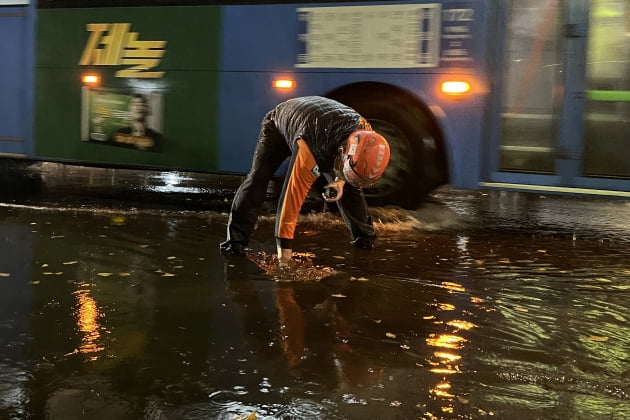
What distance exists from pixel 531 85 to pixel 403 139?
139 cm

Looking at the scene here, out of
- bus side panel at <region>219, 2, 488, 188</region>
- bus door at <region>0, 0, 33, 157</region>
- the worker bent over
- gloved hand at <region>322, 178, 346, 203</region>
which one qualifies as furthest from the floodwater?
bus door at <region>0, 0, 33, 157</region>

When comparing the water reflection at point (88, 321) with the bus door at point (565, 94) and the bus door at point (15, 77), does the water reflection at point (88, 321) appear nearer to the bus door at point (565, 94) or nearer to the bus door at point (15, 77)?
the bus door at point (565, 94)

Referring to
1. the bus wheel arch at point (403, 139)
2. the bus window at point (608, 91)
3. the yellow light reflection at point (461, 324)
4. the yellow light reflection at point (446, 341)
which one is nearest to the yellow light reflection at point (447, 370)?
the yellow light reflection at point (446, 341)

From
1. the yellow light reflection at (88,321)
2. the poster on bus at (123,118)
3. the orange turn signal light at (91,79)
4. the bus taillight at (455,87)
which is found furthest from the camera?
the orange turn signal light at (91,79)

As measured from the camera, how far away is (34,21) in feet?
28.8

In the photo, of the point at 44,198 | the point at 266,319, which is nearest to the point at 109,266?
the point at 266,319

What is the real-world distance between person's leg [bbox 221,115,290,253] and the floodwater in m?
0.21

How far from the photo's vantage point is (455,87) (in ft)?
23.4

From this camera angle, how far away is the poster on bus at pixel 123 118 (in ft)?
27.6

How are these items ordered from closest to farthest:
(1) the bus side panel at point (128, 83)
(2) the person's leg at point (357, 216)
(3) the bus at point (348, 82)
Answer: (2) the person's leg at point (357, 216)
(3) the bus at point (348, 82)
(1) the bus side panel at point (128, 83)

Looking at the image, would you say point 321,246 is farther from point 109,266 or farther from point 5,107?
point 5,107

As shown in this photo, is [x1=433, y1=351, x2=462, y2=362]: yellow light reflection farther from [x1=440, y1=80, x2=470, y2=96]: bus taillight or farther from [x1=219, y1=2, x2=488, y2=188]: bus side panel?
[x1=440, y1=80, x2=470, y2=96]: bus taillight

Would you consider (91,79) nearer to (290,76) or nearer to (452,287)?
(290,76)

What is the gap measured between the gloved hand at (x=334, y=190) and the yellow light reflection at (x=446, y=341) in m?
1.68
